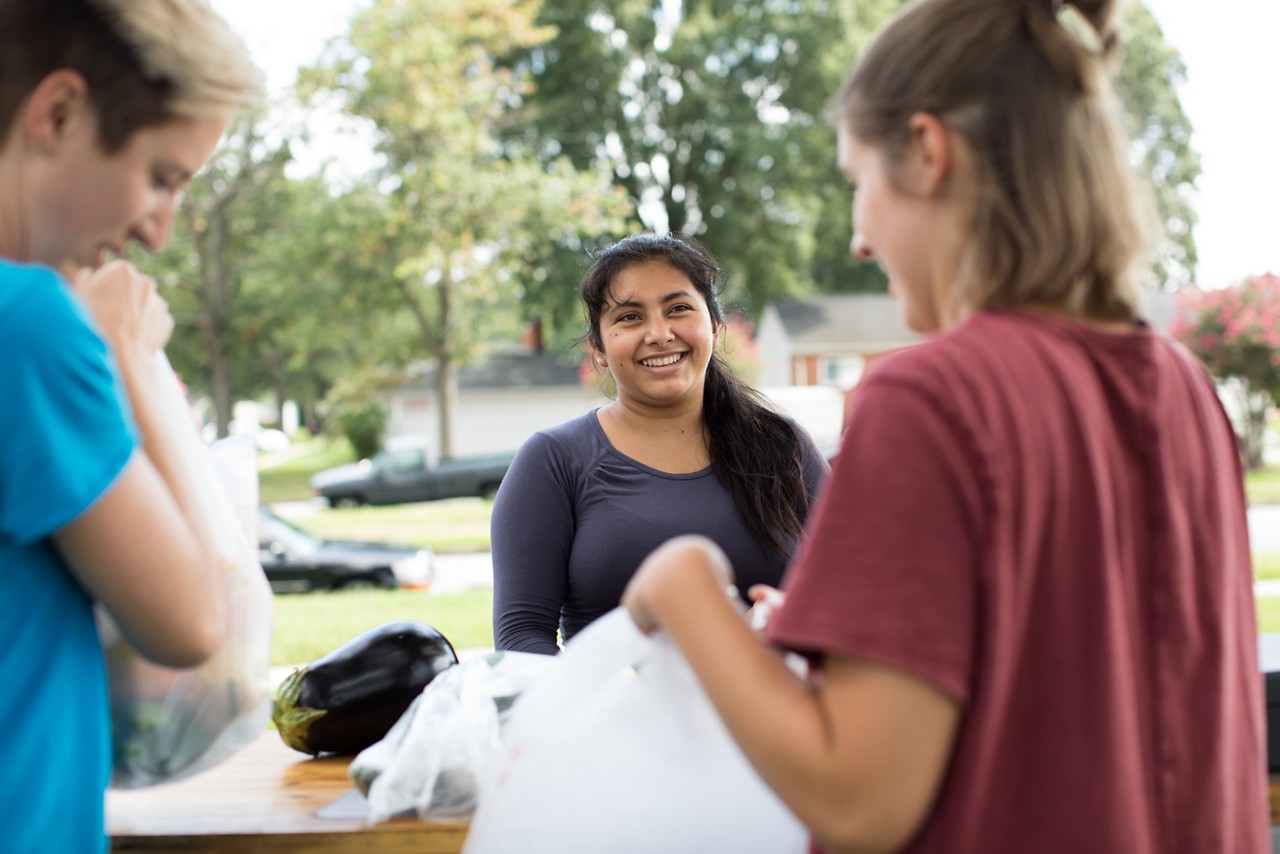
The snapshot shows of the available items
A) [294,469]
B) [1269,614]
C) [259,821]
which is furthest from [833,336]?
[259,821]

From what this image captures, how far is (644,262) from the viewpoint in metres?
3.35

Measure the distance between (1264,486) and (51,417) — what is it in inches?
979

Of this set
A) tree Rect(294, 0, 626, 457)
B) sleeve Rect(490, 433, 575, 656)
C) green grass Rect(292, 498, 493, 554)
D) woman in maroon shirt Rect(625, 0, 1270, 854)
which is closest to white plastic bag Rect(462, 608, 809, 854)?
woman in maroon shirt Rect(625, 0, 1270, 854)

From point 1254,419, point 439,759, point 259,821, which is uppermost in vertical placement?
point 439,759

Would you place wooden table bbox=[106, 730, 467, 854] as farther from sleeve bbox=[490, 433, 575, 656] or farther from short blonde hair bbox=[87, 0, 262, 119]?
short blonde hair bbox=[87, 0, 262, 119]

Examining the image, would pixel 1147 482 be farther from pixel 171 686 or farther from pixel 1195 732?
pixel 171 686

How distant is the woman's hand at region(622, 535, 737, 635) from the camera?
1.29 metres

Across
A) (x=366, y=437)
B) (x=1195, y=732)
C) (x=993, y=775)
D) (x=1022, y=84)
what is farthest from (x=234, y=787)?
(x=366, y=437)

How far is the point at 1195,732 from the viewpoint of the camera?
1.25 metres

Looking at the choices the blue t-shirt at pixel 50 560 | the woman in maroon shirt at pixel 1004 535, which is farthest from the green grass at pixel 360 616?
the woman in maroon shirt at pixel 1004 535

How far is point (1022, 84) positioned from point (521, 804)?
1.07 m

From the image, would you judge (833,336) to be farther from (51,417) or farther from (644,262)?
(51,417)

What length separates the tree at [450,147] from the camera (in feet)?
72.0

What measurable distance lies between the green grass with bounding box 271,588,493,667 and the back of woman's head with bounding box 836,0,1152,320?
6.72 meters
